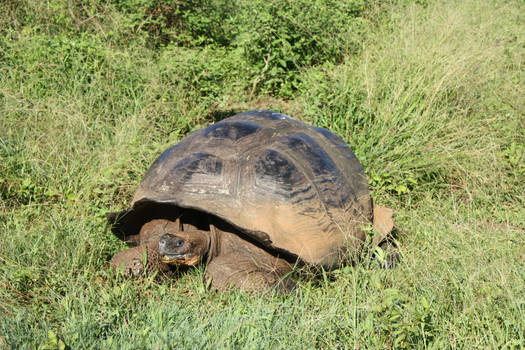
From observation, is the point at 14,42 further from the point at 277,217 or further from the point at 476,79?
the point at 476,79

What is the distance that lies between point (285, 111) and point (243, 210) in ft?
8.81

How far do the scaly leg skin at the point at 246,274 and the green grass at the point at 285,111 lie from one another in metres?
0.08

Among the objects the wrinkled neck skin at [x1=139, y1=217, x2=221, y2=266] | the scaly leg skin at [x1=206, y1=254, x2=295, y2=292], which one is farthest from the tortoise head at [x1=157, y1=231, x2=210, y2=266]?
the scaly leg skin at [x1=206, y1=254, x2=295, y2=292]

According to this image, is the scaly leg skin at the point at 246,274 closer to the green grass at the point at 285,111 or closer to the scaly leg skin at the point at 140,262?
the green grass at the point at 285,111

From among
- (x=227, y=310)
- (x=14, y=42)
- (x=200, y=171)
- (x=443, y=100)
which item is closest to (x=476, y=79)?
(x=443, y=100)

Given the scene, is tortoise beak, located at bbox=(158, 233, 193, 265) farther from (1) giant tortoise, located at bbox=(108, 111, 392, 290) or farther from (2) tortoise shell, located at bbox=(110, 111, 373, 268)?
(2) tortoise shell, located at bbox=(110, 111, 373, 268)

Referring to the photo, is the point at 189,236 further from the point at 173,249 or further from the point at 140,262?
the point at 140,262

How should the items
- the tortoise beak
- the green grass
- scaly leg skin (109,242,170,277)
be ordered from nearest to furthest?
the green grass < the tortoise beak < scaly leg skin (109,242,170,277)

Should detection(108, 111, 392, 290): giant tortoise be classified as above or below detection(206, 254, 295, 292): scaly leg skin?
above

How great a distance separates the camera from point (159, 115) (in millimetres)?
4602

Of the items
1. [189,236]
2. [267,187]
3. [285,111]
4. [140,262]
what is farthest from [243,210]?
[285,111]

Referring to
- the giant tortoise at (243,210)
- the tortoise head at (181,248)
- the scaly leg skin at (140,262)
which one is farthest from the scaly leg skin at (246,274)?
the scaly leg skin at (140,262)

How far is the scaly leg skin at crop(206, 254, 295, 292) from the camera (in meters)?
2.71

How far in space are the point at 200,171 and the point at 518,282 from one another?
1.82 m
